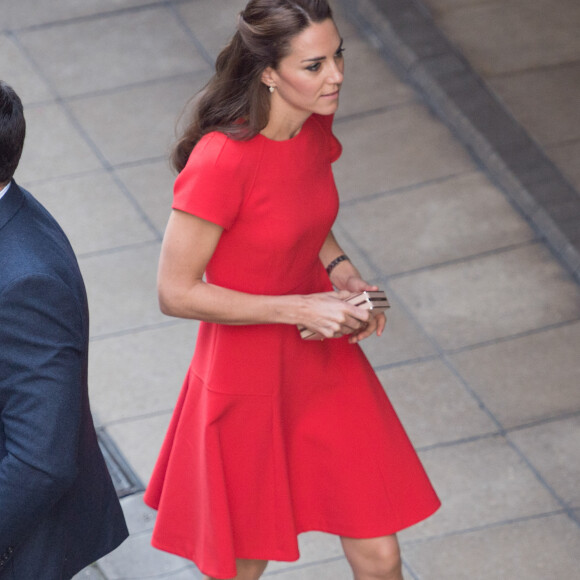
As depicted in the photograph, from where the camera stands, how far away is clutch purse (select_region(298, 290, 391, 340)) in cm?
318

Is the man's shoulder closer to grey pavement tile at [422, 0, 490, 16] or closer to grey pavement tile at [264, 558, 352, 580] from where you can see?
grey pavement tile at [264, 558, 352, 580]

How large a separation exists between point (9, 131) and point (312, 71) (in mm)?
962

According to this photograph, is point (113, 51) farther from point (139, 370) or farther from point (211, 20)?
point (139, 370)

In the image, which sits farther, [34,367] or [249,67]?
[249,67]

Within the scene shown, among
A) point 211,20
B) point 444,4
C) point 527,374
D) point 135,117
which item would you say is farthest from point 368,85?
point 527,374

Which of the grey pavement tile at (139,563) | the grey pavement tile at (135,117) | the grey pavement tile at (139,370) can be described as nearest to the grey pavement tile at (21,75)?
the grey pavement tile at (135,117)

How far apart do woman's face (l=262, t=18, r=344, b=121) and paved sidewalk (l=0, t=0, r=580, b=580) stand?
195 centimetres

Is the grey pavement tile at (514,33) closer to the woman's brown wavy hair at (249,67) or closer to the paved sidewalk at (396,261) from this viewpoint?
the paved sidewalk at (396,261)

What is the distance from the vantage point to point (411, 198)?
21.3ft

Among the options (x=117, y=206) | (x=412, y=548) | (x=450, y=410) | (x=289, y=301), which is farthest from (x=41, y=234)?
(x=117, y=206)

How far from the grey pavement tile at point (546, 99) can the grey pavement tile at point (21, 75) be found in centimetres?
279

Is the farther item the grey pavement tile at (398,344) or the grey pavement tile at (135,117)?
the grey pavement tile at (135,117)

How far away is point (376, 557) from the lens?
3.46m

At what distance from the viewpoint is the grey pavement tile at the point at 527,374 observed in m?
5.16
